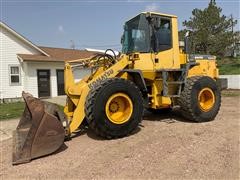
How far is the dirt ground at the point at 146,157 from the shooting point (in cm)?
448

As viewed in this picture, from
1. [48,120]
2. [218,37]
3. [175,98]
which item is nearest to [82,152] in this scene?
[48,120]

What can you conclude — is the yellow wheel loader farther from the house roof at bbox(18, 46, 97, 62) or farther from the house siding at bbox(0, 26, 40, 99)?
the house siding at bbox(0, 26, 40, 99)

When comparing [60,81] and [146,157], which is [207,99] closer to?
[146,157]

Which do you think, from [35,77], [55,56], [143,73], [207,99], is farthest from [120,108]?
[55,56]

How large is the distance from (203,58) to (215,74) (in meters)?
0.64

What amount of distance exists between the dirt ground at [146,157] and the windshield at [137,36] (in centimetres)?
196

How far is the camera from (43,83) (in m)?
19.1

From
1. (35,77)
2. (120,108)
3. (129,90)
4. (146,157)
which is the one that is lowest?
(146,157)

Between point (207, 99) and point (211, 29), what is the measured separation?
20110mm

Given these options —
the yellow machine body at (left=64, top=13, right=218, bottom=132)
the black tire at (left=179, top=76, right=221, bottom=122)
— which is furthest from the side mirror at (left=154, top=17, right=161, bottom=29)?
the black tire at (left=179, top=76, right=221, bottom=122)

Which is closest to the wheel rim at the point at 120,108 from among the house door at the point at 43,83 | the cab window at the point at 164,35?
the cab window at the point at 164,35

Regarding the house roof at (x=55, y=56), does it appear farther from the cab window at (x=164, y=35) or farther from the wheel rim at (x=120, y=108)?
the wheel rim at (x=120, y=108)

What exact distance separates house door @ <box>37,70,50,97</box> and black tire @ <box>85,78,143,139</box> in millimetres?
13477

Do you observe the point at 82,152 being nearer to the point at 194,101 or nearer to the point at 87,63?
the point at 87,63
